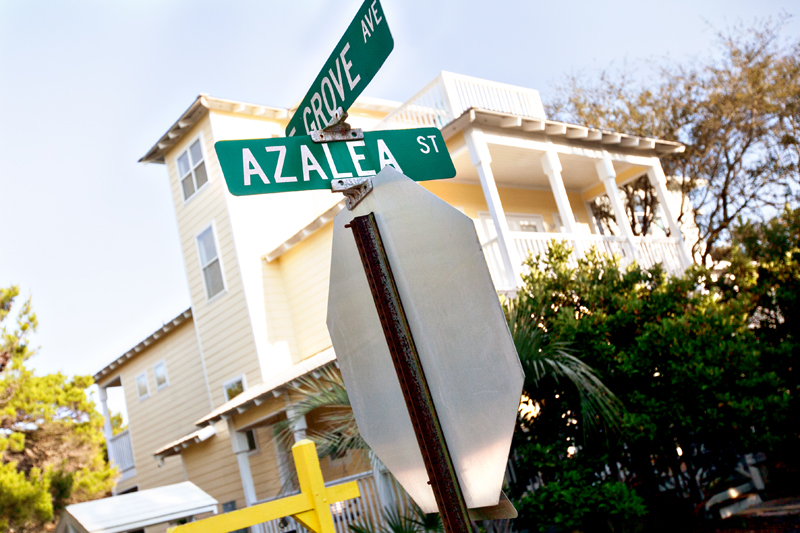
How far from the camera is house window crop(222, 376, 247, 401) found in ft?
49.7

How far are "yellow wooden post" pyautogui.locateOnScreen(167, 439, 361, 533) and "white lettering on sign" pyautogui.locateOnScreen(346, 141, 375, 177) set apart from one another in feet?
4.12

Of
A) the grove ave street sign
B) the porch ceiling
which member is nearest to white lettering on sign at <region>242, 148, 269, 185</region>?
the grove ave street sign

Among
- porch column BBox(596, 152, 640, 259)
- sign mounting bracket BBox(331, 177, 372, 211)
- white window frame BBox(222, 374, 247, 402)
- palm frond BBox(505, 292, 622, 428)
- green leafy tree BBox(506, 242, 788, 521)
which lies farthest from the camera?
white window frame BBox(222, 374, 247, 402)

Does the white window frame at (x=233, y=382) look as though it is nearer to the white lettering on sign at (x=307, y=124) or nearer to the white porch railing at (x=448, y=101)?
the white porch railing at (x=448, y=101)

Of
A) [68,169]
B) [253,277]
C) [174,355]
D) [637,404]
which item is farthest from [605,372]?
[68,169]

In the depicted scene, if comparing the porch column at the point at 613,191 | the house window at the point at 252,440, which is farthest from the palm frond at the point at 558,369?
the house window at the point at 252,440

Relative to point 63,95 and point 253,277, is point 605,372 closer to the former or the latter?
point 253,277

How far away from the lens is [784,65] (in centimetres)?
1842

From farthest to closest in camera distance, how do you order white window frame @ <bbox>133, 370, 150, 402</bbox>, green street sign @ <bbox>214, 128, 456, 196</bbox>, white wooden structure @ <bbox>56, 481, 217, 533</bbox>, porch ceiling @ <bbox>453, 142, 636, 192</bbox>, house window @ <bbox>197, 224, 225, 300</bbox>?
white window frame @ <bbox>133, 370, 150, 402</bbox> → house window @ <bbox>197, 224, 225, 300</bbox> → porch ceiling @ <bbox>453, 142, 636, 192</bbox> → white wooden structure @ <bbox>56, 481, 217, 533</bbox> → green street sign @ <bbox>214, 128, 456, 196</bbox>

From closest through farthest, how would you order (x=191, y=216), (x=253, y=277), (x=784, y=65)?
1. (x=253, y=277)
2. (x=191, y=216)
3. (x=784, y=65)

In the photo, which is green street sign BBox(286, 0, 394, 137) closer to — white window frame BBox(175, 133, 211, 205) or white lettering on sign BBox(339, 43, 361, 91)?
white lettering on sign BBox(339, 43, 361, 91)

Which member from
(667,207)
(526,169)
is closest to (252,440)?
(526,169)

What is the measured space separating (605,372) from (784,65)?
1467 centimetres

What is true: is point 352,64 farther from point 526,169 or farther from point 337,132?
point 526,169
